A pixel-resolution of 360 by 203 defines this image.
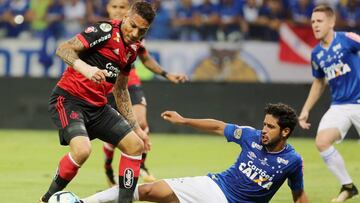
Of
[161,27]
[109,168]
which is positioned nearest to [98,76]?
[109,168]

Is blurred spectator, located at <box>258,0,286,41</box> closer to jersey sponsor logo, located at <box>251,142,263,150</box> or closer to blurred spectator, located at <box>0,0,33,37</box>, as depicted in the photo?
blurred spectator, located at <box>0,0,33,37</box>

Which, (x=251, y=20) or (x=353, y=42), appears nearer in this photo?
(x=353, y=42)

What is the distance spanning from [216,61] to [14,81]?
15.0ft

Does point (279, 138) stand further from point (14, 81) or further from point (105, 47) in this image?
point (14, 81)

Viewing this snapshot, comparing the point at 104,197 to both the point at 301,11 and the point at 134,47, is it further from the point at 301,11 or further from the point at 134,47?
the point at 301,11

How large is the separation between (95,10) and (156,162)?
7151 mm

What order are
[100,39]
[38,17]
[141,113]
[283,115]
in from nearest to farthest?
[283,115] → [100,39] → [141,113] → [38,17]

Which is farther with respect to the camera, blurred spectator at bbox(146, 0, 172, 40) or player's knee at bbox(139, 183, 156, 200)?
blurred spectator at bbox(146, 0, 172, 40)

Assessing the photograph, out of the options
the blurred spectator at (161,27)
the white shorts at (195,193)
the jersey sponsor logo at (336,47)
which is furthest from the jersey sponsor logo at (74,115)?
the blurred spectator at (161,27)

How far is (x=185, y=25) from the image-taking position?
19906 mm

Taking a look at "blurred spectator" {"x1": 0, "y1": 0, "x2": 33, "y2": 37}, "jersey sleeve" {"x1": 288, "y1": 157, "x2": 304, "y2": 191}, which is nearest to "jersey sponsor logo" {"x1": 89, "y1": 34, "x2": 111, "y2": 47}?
"jersey sleeve" {"x1": 288, "y1": 157, "x2": 304, "y2": 191}

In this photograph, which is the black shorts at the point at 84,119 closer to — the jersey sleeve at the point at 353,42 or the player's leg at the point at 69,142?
the player's leg at the point at 69,142

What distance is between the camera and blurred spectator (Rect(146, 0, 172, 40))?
19922 millimetres

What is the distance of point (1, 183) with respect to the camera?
11.0m
